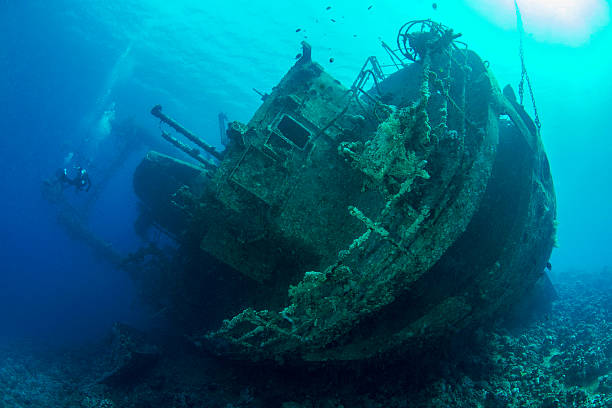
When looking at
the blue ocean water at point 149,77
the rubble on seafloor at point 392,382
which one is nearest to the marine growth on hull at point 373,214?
the rubble on seafloor at point 392,382

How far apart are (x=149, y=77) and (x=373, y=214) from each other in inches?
1642

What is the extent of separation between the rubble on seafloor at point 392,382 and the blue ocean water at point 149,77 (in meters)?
8.74

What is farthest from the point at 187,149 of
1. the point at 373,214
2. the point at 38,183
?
the point at 38,183

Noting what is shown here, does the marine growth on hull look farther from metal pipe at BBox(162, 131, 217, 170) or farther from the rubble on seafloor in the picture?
the rubble on seafloor

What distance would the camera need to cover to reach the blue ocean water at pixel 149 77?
24594 millimetres

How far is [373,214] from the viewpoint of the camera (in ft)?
16.0

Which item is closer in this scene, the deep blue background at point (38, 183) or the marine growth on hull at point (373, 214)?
the marine growth on hull at point (373, 214)

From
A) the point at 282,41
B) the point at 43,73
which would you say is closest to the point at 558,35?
the point at 282,41

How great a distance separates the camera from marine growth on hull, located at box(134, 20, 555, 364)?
153 inches

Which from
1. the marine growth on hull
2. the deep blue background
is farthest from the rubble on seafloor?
the deep blue background

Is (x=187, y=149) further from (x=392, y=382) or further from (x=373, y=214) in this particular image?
(x=392, y=382)

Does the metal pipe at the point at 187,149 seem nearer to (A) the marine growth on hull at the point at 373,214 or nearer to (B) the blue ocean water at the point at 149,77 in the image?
(A) the marine growth on hull at the point at 373,214

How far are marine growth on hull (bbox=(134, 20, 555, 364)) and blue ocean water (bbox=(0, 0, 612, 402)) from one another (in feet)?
42.7

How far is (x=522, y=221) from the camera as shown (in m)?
5.32
